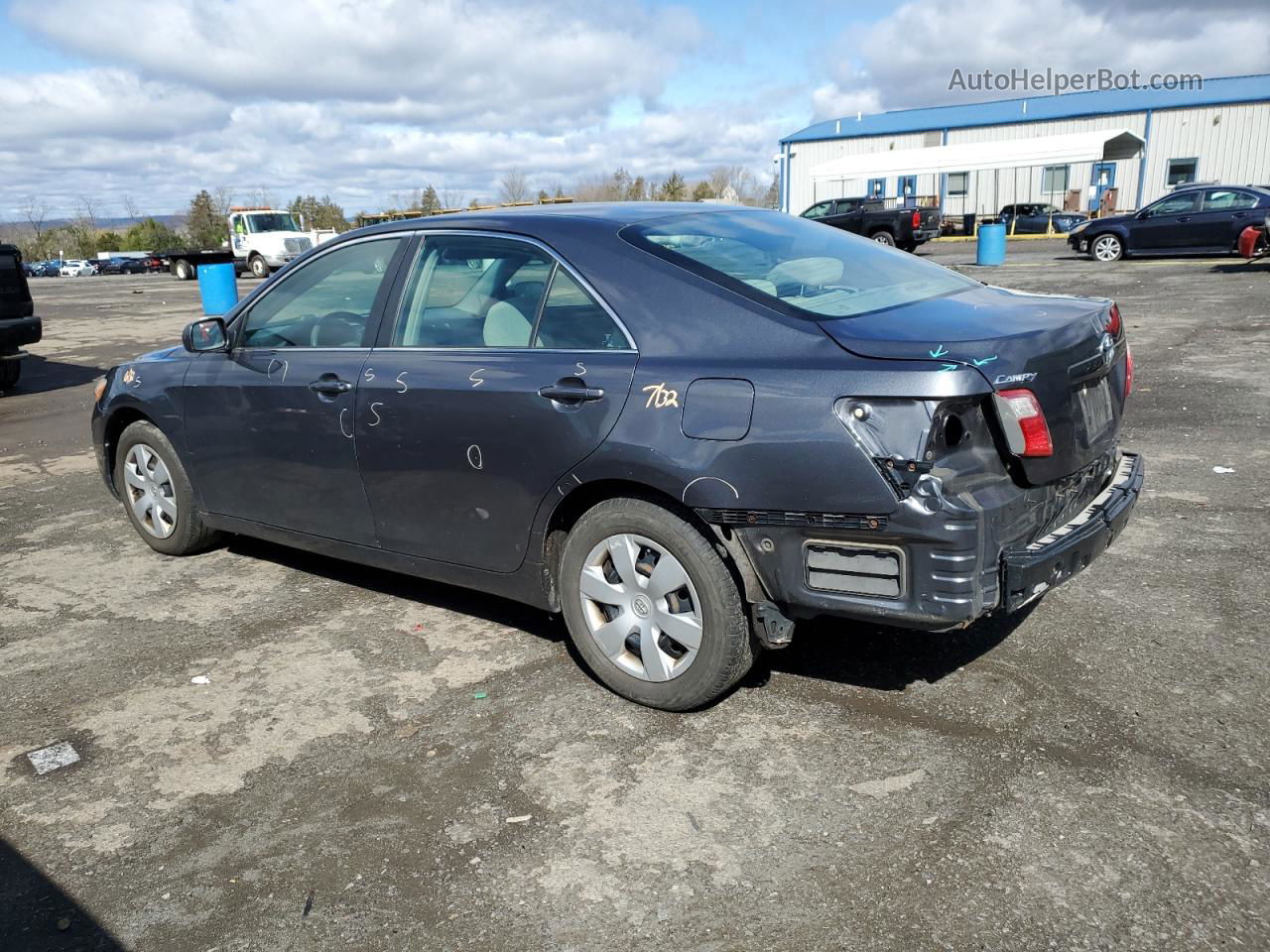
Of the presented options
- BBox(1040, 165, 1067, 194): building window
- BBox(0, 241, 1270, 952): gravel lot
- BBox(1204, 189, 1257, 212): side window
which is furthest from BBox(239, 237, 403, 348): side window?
BBox(1040, 165, 1067, 194): building window

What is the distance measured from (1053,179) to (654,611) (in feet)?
162

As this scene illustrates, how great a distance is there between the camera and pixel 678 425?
322 centimetres

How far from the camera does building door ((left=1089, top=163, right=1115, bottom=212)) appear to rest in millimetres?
43406

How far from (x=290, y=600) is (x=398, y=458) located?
1239mm

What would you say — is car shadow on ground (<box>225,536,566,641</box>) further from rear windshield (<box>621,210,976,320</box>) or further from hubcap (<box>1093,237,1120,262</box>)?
hubcap (<box>1093,237,1120,262</box>)

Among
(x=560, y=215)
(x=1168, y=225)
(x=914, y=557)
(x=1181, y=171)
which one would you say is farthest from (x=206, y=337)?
(x=1181, y=171)

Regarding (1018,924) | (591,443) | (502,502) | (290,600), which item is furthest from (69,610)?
(1018,924)

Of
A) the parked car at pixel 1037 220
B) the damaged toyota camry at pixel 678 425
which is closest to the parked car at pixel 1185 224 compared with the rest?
the parked car at pixel 1037 220

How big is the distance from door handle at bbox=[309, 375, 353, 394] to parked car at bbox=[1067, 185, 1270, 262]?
21.7m

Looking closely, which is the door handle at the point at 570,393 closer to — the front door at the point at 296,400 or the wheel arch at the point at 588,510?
the wheel arch at the point at 588,510

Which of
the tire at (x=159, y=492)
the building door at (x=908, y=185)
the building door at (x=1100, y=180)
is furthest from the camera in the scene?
the building door at (x=908, y=185)

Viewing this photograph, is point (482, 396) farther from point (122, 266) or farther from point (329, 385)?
point (122, 266)

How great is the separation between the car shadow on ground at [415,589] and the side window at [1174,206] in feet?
71.3

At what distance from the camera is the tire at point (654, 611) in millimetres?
3283
